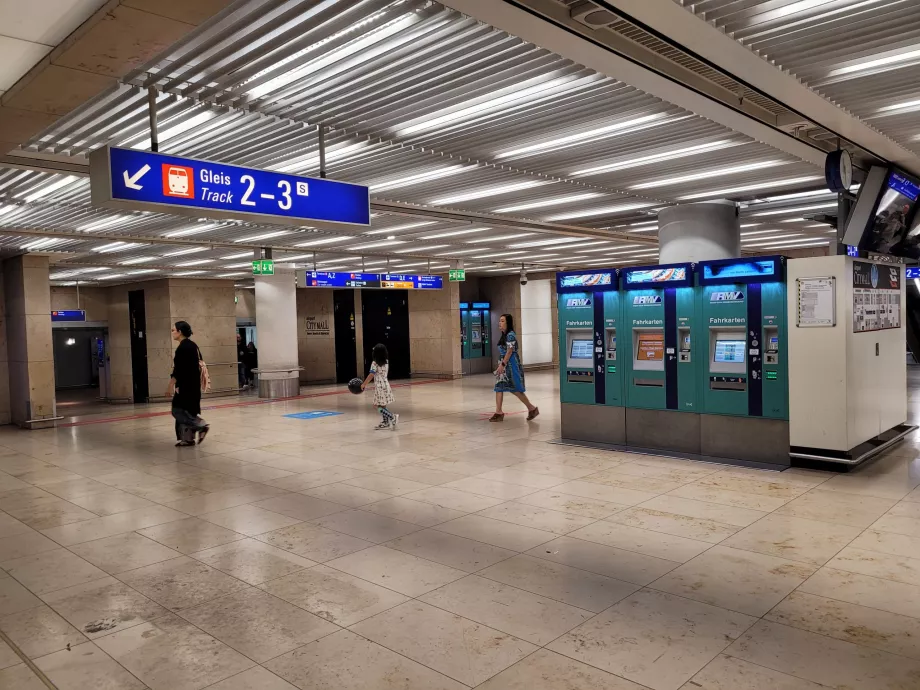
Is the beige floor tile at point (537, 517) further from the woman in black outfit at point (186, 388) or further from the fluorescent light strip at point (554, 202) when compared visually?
the woman in black outfit at point (186, 388)

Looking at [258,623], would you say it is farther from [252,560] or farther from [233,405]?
[233,405]

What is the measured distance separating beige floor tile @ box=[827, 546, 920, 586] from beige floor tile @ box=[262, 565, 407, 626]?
9.78 feet

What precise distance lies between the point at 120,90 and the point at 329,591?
3.91 meters

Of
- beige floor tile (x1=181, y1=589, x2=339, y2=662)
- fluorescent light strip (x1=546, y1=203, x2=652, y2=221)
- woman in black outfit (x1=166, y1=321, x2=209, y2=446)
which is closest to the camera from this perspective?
beige floor tile (x1=181, y1=589, x2=339, y2=662)

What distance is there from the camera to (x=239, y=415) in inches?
552

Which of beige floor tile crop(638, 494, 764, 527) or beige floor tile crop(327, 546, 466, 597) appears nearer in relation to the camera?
beige floor tile crop(327, 546, 466, 597)

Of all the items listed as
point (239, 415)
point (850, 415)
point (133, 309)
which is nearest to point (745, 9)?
point (850, 415)

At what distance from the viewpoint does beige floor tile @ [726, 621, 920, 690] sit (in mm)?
3092

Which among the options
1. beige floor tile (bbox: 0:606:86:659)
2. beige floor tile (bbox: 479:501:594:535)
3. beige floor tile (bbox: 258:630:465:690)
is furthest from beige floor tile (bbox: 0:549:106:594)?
beige floor tile (bbox: 479:501:594:535)

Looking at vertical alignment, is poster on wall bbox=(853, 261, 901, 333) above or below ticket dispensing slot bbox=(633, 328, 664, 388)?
above

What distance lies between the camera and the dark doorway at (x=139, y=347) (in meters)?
19.4

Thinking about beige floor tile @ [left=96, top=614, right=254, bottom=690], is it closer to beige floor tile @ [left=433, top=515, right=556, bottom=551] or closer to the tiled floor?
the tiled floor

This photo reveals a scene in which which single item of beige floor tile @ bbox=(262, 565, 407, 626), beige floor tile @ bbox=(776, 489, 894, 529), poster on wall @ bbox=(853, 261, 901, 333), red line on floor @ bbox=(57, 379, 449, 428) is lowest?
red line on floor @ bbox=(57, 379, 449, 428)

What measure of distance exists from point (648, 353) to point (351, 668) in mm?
6215
